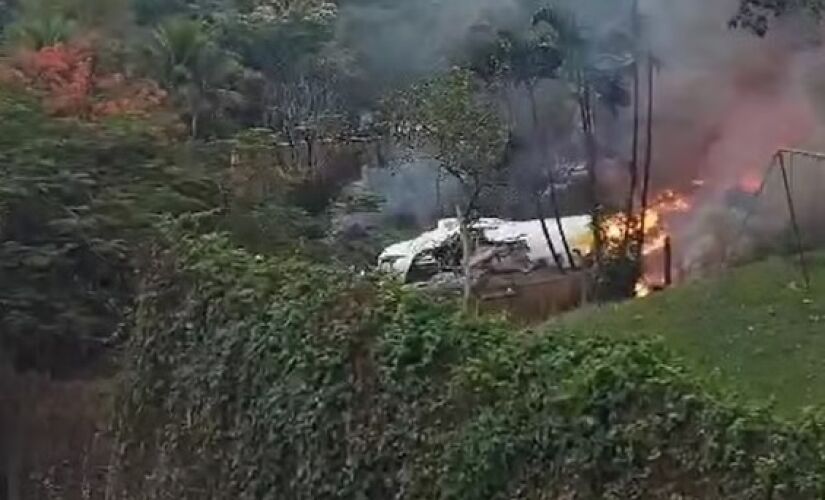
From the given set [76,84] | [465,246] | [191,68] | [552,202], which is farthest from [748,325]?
[191,68]

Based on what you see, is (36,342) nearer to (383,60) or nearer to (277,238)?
(277,238)

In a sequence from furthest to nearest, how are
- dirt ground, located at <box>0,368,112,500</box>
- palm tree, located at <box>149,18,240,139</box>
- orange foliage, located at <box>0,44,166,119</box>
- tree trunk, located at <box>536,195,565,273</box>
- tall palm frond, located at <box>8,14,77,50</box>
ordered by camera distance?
1. palm tree, located at <box>149,18,240,139</box>
2. tree trunk, located at <box>536,195,565,273</box>
3. tall palm frond, located at <box>8,14,77,50</box>
4. orange foliage, located at <box>0,44,166,119</box>
5. dirt ground, located at <box>0,368,112,500</box>

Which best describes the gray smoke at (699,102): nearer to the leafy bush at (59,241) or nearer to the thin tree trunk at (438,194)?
the thin tree trunk at (438,194)

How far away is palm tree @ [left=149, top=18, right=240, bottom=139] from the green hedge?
10.6 metres

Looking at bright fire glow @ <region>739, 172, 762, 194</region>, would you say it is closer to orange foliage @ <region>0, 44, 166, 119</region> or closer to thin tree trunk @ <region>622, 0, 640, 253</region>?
A: thin tree trunk @ <region>622, 0, 640, 253</region>

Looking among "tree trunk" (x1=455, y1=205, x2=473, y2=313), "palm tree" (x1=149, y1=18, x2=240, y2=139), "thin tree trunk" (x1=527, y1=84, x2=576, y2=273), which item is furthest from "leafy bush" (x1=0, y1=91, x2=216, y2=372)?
"palm tree" (x1=149, y1=18, x2=240, y2=139)

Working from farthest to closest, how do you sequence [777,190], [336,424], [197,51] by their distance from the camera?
[197,51] → [777,190] → [336,424]

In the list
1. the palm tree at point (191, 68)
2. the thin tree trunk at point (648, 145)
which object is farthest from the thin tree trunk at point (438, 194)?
the palm tree at point (191, 68)

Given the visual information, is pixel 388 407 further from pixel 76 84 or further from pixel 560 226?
pixel 560 226

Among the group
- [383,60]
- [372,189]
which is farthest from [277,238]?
[383,60]

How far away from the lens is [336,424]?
19.6ft

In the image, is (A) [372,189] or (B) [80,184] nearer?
(B) [80,184]

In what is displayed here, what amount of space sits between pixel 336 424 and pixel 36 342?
446cm

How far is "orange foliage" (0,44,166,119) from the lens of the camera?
1149 centimetres
